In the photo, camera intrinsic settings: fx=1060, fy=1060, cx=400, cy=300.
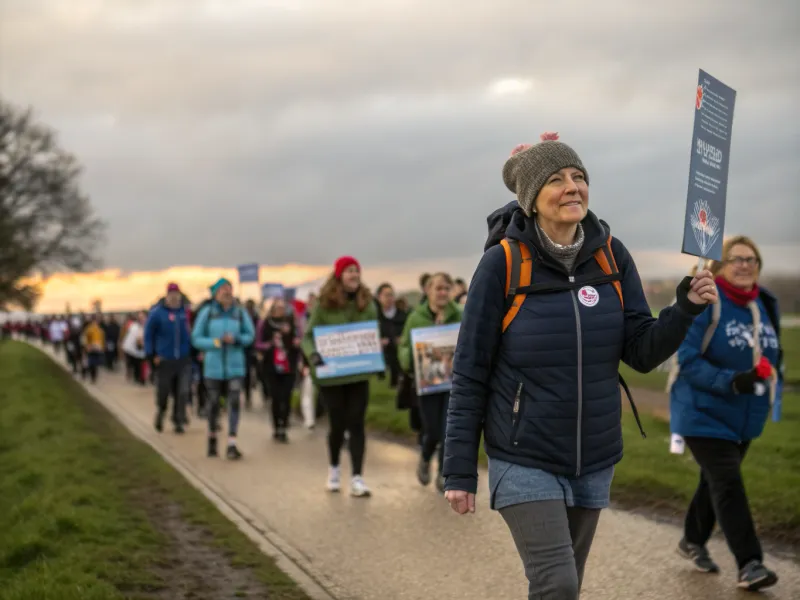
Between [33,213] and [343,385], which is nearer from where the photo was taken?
[343,385]

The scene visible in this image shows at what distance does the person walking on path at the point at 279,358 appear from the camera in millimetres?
13717

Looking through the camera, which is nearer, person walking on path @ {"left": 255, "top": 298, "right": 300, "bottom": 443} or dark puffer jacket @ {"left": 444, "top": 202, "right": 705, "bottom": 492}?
dark puffer jacket @ {"left": 444, "top": 202, "right": 705, "bottom": 492}

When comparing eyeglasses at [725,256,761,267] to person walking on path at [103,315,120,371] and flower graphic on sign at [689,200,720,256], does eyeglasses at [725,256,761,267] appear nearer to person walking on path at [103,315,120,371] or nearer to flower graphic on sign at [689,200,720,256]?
flower graphic on sign at [689,200,720,256]

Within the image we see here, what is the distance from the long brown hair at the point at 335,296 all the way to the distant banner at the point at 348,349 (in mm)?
188

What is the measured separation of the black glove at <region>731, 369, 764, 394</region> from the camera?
5.48 meters

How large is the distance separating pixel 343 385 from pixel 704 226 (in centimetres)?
538

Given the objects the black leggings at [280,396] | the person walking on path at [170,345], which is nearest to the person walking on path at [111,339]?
the person walking on path at [170,345]

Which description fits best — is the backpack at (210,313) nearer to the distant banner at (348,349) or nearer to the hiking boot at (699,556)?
the distant banner at (348,349)

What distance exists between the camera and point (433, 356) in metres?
9.21

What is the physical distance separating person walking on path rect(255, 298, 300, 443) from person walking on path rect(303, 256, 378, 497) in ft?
13.5

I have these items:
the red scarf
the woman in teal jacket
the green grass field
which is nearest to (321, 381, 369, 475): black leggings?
the woman in teal jacket

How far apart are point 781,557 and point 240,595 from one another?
10.5ft

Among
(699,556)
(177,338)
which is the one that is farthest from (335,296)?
(177,338)

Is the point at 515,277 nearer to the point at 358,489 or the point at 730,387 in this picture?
the point at 730,387
